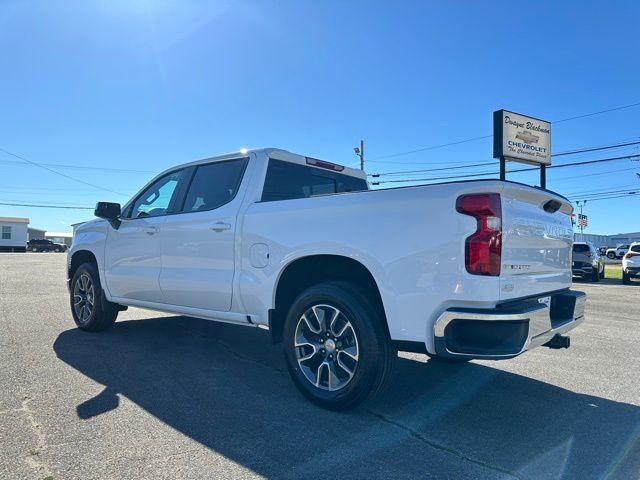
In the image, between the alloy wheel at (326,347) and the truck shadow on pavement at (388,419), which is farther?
the alloy wheel at (326,347)

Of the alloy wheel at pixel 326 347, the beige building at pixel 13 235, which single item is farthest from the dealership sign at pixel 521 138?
the beige building at pixel 13 235

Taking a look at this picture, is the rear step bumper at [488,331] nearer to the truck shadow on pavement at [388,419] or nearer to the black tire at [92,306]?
the truck shadow on pavement at [388,419]

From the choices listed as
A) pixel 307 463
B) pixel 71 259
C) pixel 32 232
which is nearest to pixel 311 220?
pixel 307 463

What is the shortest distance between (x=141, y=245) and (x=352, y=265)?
2.75 m

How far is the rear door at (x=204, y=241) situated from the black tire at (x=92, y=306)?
140 centimetres

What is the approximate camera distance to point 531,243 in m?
3.25

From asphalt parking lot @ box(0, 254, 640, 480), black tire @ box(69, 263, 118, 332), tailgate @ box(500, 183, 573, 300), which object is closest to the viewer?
asphalt parking lot @ box(0, 254, 640, 480)

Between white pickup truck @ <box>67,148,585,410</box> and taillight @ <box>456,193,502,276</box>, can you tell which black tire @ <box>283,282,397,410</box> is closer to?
white pickup truck @ <box>67,148,585,410</box>

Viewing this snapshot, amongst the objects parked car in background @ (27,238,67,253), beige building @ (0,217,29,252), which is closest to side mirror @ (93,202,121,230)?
beige building @ (0,217,29,252)

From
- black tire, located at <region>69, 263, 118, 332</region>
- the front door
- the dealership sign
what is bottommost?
black tire, located at <region>69, 263, 118, 332</region>

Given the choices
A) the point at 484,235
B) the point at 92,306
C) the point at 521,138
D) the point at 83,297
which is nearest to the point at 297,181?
the point at 484,235

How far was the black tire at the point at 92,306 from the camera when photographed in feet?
19.2

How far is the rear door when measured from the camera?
4293mm

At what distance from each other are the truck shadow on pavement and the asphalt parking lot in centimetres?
1
